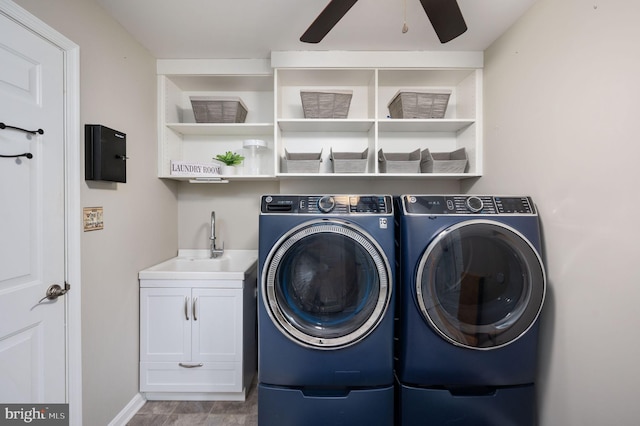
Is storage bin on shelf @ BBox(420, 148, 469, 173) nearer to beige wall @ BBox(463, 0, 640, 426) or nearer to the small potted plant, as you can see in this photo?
beige wall @ BBox(463, 0, 640, 426)

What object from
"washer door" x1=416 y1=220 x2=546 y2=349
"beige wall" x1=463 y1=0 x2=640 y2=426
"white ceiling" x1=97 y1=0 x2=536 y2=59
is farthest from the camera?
"white ceiling" x1=97 y1=0 x2=536 y2=59

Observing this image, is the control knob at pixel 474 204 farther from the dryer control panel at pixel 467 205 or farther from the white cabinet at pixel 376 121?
the white cabinet at pixel 376 121

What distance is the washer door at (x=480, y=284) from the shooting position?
4.47 feet

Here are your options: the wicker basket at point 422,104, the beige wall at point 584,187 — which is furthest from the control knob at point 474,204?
the wicker basket at point 422,104

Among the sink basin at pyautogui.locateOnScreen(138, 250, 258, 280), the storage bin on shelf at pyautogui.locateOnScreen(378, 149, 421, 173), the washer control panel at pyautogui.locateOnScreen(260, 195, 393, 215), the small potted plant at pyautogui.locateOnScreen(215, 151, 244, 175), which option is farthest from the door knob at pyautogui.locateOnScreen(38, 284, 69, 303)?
the storage bin on shelf at pyautogui.locateOnScreen(378, 149, 421, 173)

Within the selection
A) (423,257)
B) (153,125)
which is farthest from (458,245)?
(153,125)

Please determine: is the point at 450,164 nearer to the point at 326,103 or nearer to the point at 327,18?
the point at 326,103

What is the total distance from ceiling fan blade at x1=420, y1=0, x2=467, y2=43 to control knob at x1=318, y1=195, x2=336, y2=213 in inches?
37.3

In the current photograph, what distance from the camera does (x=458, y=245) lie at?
1.40 m

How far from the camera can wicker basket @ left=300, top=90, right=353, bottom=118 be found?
1.99 metres

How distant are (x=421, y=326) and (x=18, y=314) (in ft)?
6.00

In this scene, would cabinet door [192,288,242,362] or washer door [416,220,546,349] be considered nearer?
washer door [416,220,546,349]

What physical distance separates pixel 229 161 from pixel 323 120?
83cm

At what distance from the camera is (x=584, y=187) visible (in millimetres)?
1231
